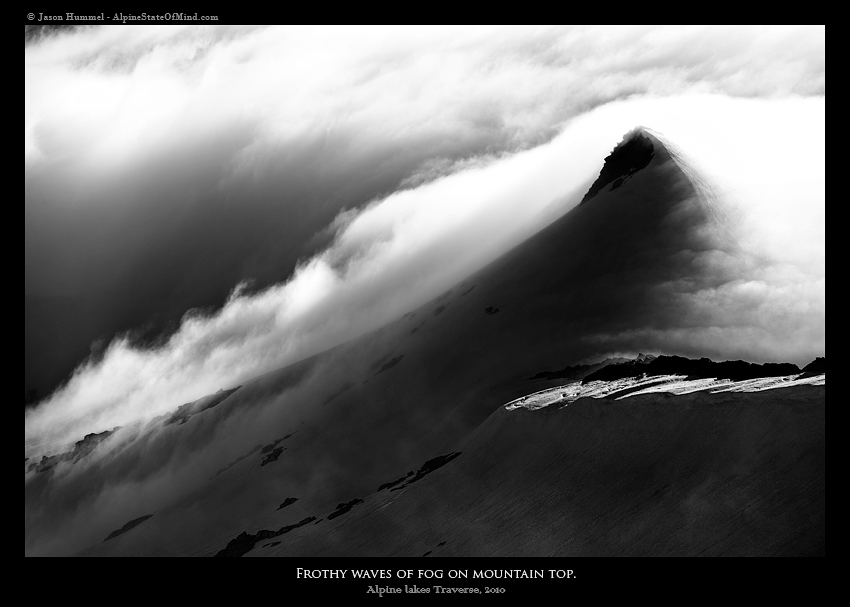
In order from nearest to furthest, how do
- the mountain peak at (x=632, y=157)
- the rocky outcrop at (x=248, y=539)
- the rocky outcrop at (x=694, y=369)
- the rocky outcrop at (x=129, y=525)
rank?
the rocky outcrop at (x=694, y=369), the rocky outcrop at (x=248, y=539), the rocky outcrop at (x=129, y=525), the mountain peak at (x=632, y=157)

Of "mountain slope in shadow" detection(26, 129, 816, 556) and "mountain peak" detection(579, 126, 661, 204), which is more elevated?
"mountain peak" detection(579, 126, 661, 204)

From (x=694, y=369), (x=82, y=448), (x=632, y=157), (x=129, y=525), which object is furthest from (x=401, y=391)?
(x=82, y=448)

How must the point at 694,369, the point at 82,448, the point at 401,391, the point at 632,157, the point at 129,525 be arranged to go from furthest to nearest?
the point at 82,448
the point at 632,157
the point at 129,525
the point at 401,391
the point at 694,369

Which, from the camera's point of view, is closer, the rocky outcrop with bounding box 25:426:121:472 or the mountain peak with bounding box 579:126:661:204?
the mountain peak with bounding box 579:126:661:204

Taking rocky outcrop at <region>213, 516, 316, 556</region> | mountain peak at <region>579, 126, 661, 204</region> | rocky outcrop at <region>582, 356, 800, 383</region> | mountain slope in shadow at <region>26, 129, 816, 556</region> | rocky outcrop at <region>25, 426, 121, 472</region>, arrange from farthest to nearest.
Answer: rocky outcrop at <region>25, 426, 121, 472</region>
mountain peak at <region>579, 126, 661, 204</region>
mountain slope in shadow at <region>26, 129, 816, 556</region>
rocky outcrop at <region>213, 516, 316, 556</region>
rocky outcrop at <region>582, 356, 800, 383</region>

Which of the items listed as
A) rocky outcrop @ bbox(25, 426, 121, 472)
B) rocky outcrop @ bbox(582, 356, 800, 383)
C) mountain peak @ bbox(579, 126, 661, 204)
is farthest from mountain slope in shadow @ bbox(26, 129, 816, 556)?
rocky outcrop @ bbox(582, 356, 800, 383)

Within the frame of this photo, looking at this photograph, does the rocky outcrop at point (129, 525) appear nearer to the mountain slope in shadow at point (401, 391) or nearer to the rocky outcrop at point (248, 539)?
the mountain slope in shadow at point (401, 391)

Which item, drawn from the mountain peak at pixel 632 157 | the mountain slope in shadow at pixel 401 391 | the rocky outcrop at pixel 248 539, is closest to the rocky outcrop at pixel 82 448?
the mountain slope in shadow at pixel 401 391

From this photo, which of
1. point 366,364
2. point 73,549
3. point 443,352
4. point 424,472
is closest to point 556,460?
point 424,472

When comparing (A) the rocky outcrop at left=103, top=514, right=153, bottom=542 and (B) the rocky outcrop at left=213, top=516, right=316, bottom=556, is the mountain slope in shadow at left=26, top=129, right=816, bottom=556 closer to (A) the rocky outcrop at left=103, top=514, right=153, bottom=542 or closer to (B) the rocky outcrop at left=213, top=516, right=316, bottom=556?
(B) the rocky outcrop at left=213, top=516, right=316, bottom=556

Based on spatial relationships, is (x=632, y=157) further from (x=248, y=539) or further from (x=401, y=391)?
(x=248, y=539)

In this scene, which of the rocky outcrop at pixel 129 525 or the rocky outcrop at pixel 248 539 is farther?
the rocky outcrop at pixel 129 525

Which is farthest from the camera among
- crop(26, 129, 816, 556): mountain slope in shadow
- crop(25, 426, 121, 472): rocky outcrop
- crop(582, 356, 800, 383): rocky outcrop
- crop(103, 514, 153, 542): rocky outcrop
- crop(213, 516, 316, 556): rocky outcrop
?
crop(25, 426, 121, 472): rocky outcrop
